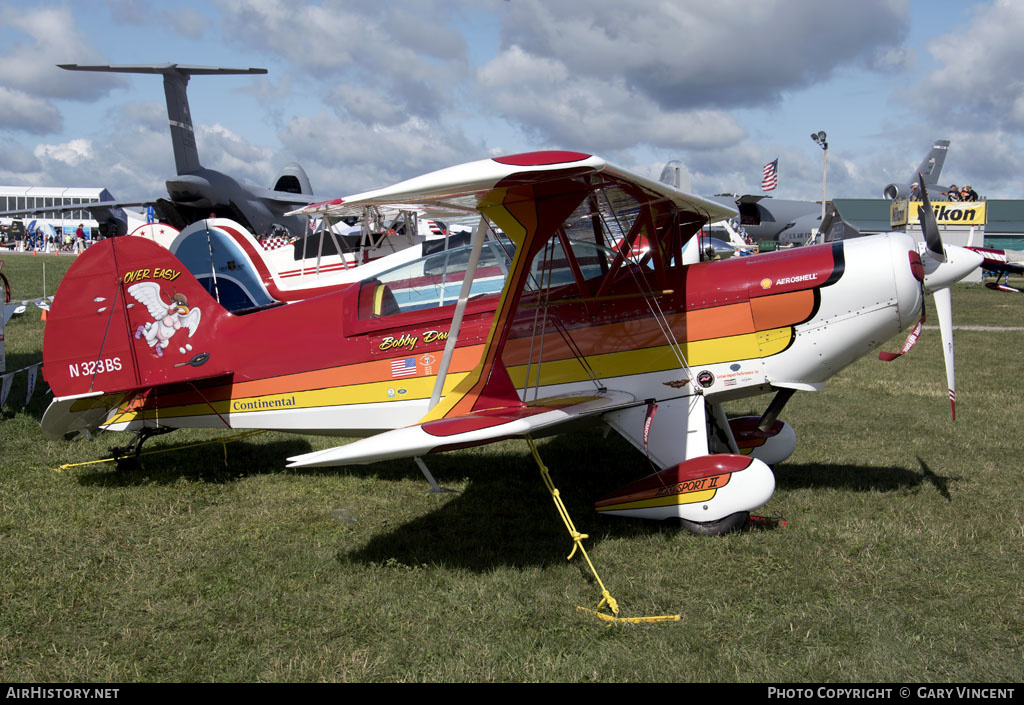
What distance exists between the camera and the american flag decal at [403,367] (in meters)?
5.60

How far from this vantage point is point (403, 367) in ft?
18.4

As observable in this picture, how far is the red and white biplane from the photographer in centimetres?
482

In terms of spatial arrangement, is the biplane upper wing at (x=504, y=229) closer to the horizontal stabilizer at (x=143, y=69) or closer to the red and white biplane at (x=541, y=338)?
the red and white biplane at (x=541, y=338)

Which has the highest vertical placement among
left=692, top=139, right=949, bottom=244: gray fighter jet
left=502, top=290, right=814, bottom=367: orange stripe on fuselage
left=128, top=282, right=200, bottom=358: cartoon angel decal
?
left=128, top=282, right=200, bottom=358: cartoon angel decal

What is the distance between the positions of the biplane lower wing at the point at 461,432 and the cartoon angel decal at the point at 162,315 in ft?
7.93

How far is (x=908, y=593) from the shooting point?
408cm

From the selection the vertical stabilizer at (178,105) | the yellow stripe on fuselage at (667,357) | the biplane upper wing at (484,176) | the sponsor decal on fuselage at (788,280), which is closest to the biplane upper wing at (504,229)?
the biplane upper wing at (484,176)

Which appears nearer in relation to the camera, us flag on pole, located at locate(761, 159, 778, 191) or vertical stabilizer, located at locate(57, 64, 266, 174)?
vertical stabilizer, located at locate(57, 64, 266, 174)

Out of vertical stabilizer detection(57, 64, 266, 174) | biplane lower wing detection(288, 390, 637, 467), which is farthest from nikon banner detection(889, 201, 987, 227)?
biplane lower wing detection(288, 390, 637, 467)

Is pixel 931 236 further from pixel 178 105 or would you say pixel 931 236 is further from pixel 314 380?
pixel 178 105

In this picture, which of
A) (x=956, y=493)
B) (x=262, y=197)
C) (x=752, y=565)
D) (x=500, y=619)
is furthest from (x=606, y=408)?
(x=262, y=197)

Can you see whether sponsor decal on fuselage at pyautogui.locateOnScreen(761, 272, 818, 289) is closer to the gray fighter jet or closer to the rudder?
the rudder

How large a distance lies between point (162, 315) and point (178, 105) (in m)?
25.0

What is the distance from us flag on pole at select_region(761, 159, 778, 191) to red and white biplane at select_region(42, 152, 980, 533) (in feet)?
115
